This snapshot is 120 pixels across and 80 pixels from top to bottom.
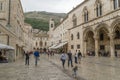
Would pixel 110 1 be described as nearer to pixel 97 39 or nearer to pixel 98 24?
pixel 98 24

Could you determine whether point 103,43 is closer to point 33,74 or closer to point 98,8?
point 98,8

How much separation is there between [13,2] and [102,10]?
1509cm

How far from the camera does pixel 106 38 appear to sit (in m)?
33.4

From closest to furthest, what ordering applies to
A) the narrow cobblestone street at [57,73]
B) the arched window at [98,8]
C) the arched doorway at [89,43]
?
the narrow cobblestone street at [57,73]
the arched window at [98,8]
the arched doorway at [89,43]

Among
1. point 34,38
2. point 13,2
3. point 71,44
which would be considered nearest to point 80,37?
point 71,44

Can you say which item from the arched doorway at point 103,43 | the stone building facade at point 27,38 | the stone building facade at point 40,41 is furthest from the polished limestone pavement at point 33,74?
the stone building facade at point 40,41

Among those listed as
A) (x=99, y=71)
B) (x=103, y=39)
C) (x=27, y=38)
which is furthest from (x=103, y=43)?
(x=27, y=38)

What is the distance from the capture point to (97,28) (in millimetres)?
30703

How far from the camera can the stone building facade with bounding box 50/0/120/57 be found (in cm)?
2680

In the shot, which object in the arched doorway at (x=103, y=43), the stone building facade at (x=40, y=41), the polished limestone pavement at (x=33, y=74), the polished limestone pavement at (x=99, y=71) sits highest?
the stone building facade at (x=40, y=41)

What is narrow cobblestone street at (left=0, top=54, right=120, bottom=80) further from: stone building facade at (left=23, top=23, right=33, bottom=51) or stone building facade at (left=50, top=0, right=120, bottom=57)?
stone building facade at (left=23, top=23, right=33, bottom=51)

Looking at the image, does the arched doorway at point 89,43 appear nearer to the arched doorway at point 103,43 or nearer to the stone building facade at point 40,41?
the arched doorway at point 103,43

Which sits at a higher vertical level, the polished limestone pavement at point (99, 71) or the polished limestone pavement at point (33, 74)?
the polished limestone pavement at point (33, 74)

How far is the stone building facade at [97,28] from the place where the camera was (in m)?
26.8
